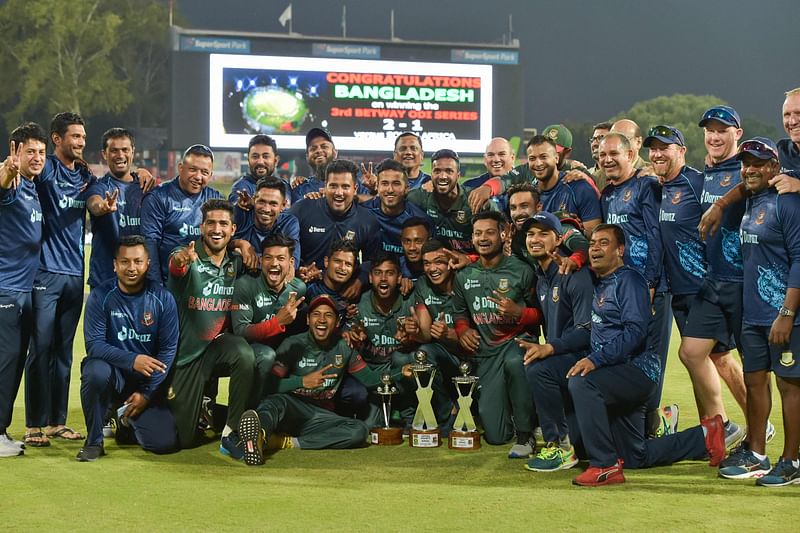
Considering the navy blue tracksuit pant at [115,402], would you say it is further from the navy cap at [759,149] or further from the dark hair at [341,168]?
the navy cap at [759,149]

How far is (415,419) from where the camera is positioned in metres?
6.93

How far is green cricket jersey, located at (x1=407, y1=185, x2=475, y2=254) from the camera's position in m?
7.92

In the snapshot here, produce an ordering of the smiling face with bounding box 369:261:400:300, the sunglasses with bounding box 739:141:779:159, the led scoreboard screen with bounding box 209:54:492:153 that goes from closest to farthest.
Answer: the sunglasses with bounding box 739:141:779:159 < the smiling face with bounding box 369:261:400:300 < the led scoreboard screen with bounding box 209:54:492:153

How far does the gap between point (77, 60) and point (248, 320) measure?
4988 centimetres

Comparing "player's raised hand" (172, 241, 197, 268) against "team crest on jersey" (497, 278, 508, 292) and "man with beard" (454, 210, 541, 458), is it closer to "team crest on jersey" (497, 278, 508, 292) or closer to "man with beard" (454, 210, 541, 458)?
"man with beard" (454, 210, 541, 458)

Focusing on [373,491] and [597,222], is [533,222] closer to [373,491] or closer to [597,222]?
[597,222]

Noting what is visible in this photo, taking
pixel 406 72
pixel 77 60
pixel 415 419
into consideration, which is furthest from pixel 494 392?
pixel 77 60

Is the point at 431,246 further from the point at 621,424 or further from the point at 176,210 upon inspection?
the point at 621,424

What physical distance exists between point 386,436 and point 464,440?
554mm

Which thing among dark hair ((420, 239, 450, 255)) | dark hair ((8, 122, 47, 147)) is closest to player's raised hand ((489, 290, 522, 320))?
dark hair ((420, 239, 450, 255))

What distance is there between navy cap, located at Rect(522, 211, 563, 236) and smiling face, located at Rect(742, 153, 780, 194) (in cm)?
126

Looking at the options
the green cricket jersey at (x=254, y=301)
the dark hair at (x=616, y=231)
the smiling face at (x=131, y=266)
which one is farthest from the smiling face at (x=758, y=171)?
the smiling face at (x=131, y=266)

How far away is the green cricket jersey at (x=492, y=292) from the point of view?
711 centimetres

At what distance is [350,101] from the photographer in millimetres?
32719
